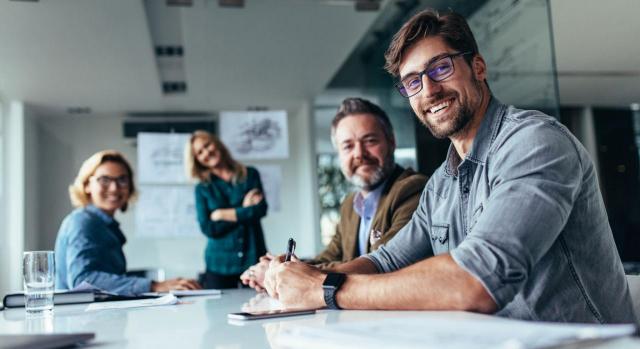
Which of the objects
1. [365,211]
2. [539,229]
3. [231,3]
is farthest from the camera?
[231,3]

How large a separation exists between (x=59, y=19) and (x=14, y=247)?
11.5ft

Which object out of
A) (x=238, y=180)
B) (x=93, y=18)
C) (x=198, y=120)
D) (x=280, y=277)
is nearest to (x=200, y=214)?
(x=238, y=180)

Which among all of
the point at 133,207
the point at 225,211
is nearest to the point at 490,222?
the point at 225,211

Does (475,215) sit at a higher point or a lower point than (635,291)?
higher

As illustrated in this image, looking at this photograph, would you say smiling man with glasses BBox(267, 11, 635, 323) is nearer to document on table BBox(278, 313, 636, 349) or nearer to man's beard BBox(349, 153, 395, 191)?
document on table BBox(278, 313, 636, 349)

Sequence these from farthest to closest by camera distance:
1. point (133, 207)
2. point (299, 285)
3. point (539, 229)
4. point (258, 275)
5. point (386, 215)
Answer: point (133, 207) → point (386, 215) → point (258, 275) → point (299, 285) → point (539, 229)

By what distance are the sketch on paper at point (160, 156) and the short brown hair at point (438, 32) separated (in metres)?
3.42

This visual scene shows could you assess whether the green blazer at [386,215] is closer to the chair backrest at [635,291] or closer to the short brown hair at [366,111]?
the short brown hair at [366,111]

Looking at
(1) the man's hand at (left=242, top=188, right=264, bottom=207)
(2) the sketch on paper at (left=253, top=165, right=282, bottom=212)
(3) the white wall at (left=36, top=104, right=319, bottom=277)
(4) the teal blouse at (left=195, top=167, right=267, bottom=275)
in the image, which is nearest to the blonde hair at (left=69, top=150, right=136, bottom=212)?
(4) the teal blouse at (left=195, top=167, right=267, bottom=275)

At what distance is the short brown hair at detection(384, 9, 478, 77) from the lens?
4.72ft

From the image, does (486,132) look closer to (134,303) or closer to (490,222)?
→ (490,222)

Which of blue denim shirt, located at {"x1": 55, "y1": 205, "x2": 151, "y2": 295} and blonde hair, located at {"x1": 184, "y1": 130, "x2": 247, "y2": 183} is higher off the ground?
blonde hair, located at {"x1": 184, "y1": 130, "x2": 247, "y2": 183}

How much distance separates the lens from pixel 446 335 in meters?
0.64

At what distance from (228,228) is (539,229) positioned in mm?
2608
